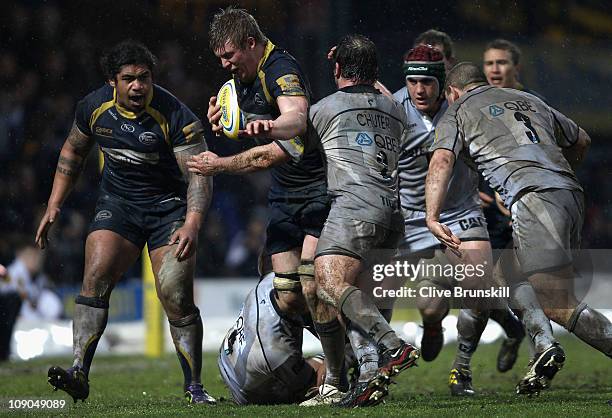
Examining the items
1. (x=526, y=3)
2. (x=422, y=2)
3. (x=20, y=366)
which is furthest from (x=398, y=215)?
(x=20, y=366)

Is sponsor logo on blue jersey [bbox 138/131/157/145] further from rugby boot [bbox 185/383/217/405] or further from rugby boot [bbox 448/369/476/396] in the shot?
rugby boot [bbox 448/369/476/396]

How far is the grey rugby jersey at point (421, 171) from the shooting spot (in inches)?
349

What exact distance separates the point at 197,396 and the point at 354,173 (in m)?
2.08

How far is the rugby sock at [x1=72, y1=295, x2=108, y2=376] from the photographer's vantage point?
8047 millimetres

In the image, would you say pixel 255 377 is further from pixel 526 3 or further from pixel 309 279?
pixel 526 3

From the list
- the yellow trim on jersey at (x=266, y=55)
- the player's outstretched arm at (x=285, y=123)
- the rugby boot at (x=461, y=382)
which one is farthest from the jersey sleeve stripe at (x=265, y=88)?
the rugby boot at (x=461, y=382)

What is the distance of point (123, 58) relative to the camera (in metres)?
8.11

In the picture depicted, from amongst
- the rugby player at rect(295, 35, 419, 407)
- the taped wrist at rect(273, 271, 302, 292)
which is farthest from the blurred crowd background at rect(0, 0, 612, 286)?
the rugby player at rect(295, 35, 419, 407)

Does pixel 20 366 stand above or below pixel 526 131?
below

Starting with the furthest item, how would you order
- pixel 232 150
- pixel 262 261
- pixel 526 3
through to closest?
pixel 526 3 → pixel 232 150 → pixel 262 261

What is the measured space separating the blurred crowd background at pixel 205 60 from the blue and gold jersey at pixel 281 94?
115 inches

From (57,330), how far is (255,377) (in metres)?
7.19

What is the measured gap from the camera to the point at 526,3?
12.3 meters

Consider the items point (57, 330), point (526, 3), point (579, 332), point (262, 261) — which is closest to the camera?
point (579, 332)
